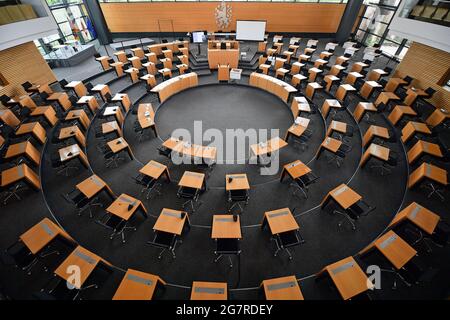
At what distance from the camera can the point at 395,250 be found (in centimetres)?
572

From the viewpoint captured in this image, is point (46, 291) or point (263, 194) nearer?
point (46, 291)

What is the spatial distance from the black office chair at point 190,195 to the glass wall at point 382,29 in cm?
1855

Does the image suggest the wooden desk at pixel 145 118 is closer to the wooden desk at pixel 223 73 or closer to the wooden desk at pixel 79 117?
the wooden desk at pixel 79 117

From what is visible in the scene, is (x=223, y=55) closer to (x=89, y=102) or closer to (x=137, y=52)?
(x=137, y=52)

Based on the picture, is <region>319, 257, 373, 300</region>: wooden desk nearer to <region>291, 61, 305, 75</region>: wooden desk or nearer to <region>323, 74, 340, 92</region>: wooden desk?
<region>323, 74, 340, 92</region>: wooden desk

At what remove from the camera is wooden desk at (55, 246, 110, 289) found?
5.33 meters

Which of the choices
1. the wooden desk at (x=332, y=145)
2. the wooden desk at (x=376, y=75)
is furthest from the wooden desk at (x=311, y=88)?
the wooden desk at (x=332, y=145)

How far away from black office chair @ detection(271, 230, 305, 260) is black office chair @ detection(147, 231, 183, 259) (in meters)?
3.13

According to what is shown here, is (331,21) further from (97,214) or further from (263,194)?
(97,214)

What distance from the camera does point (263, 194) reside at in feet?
27.4

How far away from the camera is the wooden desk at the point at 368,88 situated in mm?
12459

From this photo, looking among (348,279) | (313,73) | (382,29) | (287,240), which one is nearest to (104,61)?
(313,73)

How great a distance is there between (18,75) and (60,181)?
926 cm
